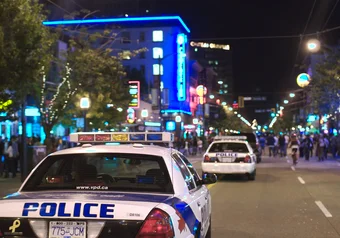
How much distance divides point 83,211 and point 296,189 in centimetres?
1245

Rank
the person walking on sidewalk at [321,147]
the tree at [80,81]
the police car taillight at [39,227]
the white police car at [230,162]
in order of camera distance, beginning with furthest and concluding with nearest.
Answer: the person walking on sidewalk at [321,147], the tree at [80,81], the white police car at [230,162], the police car taillight at [39,227]

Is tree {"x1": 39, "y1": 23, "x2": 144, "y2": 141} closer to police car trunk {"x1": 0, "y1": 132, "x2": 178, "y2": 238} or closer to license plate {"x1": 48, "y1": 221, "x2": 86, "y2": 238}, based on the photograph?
police car trunk {"x1": 0, "y1": 132, "x2": 178, "y2": 238}

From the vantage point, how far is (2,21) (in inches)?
501

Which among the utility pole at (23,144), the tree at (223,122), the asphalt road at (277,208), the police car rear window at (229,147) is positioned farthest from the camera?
the tree at (223,122)

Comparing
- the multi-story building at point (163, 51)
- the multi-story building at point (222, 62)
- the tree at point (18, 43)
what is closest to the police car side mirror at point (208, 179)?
the tree at point (18, 43)

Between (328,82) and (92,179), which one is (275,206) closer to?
(92,179)

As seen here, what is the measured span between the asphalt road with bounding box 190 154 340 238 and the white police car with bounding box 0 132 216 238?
3.16 metres

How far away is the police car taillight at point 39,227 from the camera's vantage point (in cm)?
426

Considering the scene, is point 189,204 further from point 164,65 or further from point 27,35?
point 164,65

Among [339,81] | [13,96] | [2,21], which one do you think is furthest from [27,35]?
[339,81]

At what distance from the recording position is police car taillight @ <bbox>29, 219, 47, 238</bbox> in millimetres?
4262

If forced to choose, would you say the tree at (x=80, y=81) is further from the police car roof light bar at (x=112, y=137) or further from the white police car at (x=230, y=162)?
the police car roof light bar at (x=112, y=137)

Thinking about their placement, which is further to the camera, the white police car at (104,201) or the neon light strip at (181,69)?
the neon light strip at (181,69)

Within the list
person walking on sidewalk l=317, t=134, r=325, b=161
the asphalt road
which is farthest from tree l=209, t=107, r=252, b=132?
the asphalt road
